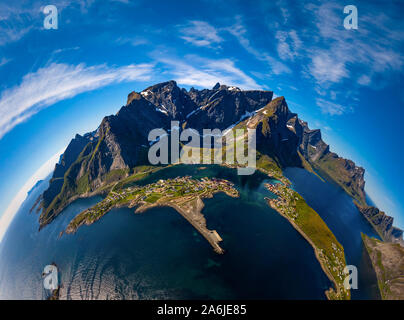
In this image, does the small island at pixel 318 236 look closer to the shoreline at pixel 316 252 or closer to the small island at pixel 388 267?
the shoreline at pixel 316 252

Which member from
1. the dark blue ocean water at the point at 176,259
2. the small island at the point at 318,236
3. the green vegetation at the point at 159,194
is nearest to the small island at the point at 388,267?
the dark blue ocean water at the point at 176,259

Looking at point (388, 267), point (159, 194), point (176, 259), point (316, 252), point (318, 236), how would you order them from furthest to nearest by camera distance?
point (159, 194), point (388, 267), point (318, 236), point (316, 252), point (176, 259)

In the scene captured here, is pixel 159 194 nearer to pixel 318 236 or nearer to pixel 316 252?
pixel 316 252

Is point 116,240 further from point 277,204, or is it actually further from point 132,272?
point 277,204

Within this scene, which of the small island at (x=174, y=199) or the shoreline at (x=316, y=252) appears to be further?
the small island at (x=174, y=199)

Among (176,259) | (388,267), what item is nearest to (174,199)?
(176,259)
